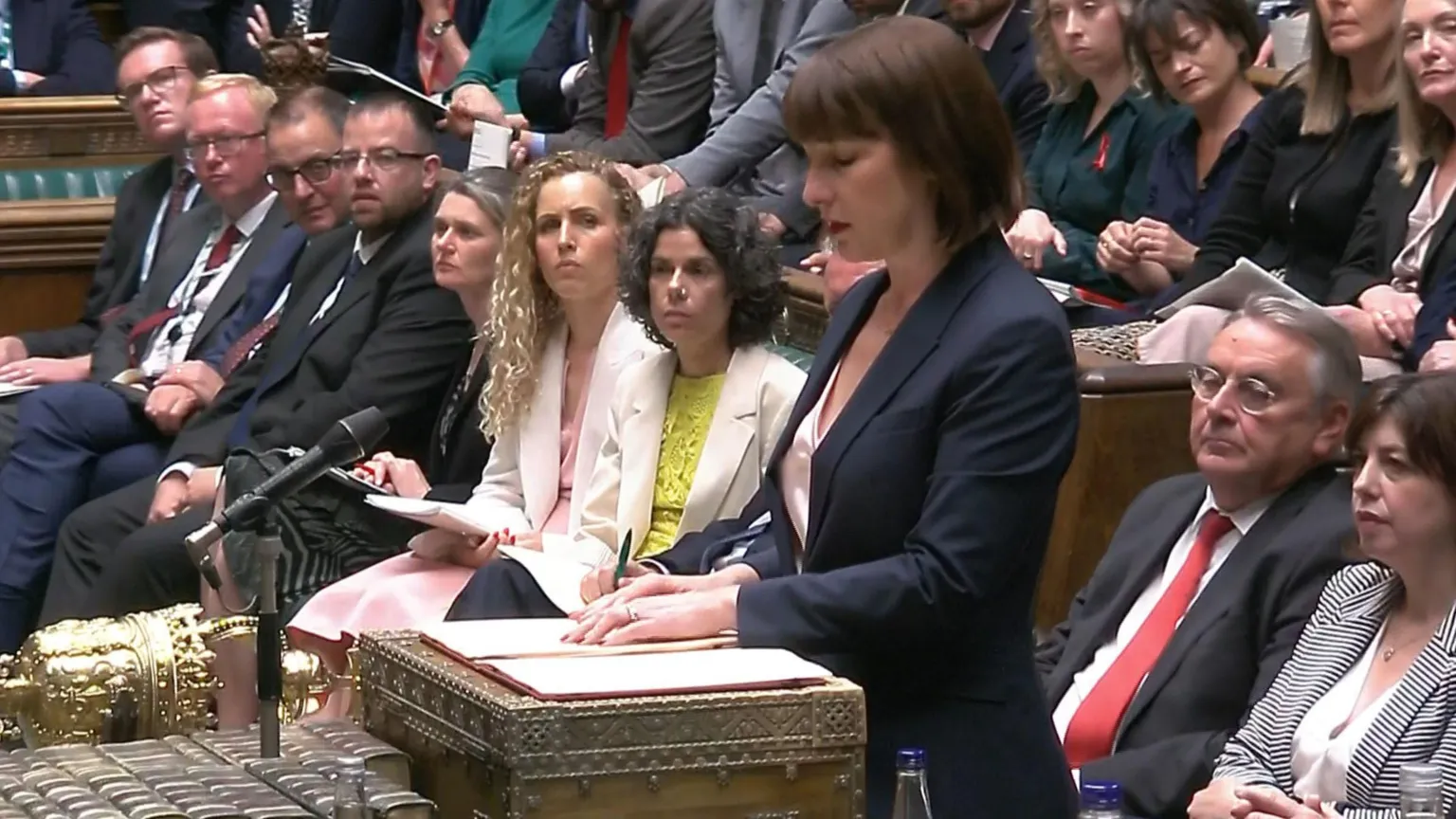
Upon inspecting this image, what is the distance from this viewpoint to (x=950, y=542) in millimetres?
2299

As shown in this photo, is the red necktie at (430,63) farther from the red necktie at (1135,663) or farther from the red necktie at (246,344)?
the red necktie at (1135,663)

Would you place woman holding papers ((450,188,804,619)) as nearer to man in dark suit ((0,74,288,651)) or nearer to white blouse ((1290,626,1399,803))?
white blouse ((1290,626,1399,803))

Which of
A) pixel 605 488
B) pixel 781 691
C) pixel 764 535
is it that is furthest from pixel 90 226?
pixel 781 691

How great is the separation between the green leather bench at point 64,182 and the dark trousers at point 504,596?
3616mm

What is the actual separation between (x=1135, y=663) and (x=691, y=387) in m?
1.15

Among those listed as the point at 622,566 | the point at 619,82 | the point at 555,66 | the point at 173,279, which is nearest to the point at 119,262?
the point at 173,279

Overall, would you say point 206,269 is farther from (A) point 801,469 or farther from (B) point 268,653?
(A) point 801,469

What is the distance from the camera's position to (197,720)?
10.9 ft

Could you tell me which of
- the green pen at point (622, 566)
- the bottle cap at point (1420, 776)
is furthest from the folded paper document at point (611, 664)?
the bottle cap at point (1420, 776)

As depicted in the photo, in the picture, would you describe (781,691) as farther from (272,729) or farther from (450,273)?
(450,273)

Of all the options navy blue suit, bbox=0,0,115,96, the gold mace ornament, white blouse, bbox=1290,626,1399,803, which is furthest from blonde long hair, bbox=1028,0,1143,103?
navy blue suit, bbox=0,0,115,96

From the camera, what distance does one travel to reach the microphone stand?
8.04 feet

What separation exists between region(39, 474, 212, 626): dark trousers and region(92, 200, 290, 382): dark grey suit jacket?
55 cm

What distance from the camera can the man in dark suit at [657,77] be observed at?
6402mm
